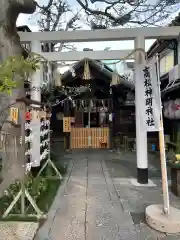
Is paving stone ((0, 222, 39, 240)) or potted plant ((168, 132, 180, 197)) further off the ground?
potted plant ((168, 132, 180, 197))

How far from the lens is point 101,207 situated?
5.41 m

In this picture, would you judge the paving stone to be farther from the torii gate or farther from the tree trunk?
the torii gate

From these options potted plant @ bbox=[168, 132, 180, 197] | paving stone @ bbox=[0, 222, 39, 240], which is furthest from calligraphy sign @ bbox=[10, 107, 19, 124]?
potted plant @ bbox=[168, 132, 180, 197]

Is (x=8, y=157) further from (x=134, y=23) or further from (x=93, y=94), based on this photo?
(x=93, y=94)

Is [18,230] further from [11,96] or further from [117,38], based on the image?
[117,38]

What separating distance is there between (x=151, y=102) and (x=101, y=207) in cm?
249

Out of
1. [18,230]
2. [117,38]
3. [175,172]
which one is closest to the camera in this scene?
[18,230]

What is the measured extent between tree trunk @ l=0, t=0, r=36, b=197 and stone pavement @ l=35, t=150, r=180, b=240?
1.18m

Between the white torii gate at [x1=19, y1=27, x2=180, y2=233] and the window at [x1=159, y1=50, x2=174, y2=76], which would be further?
the window at [x1=159, y1=50, x2=174, y2=76]

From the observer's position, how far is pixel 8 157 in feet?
16.7

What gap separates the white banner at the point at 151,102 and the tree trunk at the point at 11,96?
2579mm

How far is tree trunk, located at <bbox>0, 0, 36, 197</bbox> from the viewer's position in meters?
5.04

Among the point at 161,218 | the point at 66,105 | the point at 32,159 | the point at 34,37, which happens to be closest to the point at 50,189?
the point at 32,159

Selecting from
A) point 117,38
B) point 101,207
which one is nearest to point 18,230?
point 101,207
